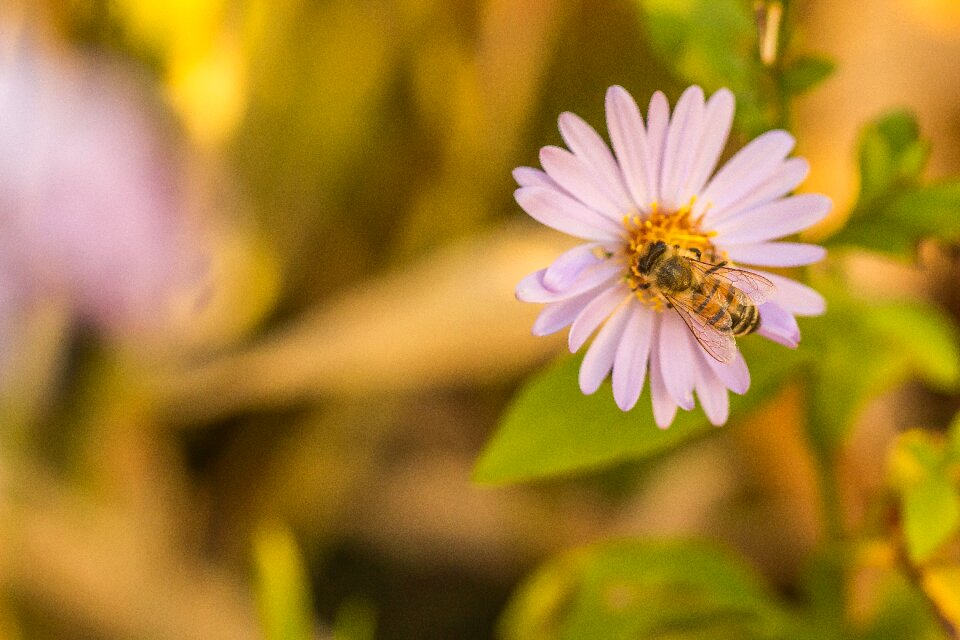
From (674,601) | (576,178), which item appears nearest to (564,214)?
(576,178)

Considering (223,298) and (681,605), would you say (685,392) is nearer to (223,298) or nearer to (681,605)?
(681,605)

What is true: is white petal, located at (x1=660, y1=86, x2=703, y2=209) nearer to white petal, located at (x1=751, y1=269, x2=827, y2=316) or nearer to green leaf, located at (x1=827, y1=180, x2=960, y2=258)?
white petal, located at (x1=751, y1=269, x2=827, y2=316)

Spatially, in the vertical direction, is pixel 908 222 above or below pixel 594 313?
above

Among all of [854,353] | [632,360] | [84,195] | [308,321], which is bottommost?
[632,360]

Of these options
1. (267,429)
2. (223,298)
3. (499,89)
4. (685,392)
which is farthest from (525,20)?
(685,392)

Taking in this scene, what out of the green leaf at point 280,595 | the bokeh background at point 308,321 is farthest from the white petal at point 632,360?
the bokeh background at point 308,321

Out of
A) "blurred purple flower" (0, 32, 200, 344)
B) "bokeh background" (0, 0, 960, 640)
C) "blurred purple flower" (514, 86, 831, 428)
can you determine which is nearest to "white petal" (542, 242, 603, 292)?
"blurred purple flower" (514, 86, 831, 428)

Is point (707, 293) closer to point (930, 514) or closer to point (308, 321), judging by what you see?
point (930, 514)
